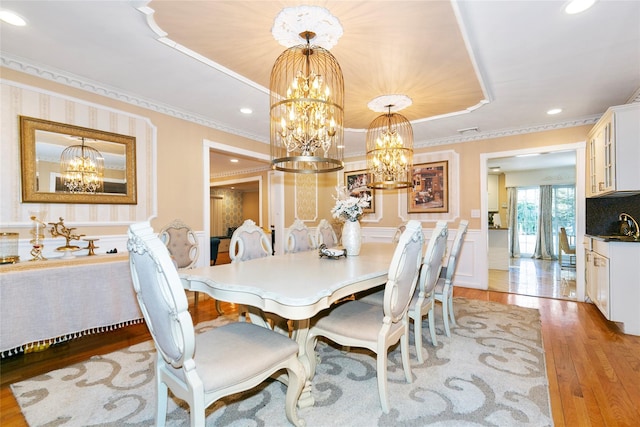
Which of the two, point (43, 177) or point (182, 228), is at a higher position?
point (43, 177)

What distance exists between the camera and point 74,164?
9.29 ft

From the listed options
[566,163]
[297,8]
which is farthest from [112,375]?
[566,163]

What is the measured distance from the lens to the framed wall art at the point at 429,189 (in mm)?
4945

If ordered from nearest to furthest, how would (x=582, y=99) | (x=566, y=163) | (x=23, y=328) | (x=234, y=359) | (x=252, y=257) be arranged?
(x=234, y=359)
(x=23, y=328)
(x=252, y=257)
(x=582, y=99)
(x=566, y=163)

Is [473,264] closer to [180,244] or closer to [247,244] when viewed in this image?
[247,244]

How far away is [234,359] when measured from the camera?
4.29ft

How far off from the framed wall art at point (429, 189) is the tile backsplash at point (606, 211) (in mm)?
1779

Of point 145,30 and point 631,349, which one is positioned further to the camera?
point 631,349

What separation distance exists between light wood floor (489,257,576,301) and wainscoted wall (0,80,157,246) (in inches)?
199

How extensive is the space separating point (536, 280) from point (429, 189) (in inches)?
100.0

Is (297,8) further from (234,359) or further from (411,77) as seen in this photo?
(234,359)

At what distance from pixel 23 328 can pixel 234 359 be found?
173 cm

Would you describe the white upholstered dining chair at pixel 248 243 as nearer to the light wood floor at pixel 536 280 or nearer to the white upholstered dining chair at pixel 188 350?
the white upholstered dining chair at pixel 188 350

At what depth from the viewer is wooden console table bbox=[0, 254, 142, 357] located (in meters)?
1.93
